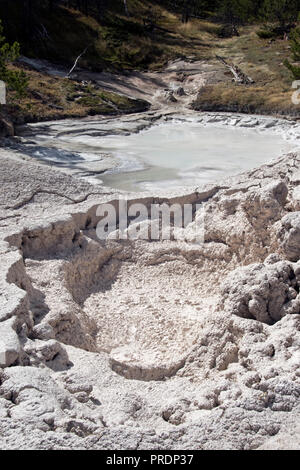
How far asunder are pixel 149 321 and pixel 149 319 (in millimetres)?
44

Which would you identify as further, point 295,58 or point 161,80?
point 161,80

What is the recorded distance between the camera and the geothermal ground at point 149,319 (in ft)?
12.4

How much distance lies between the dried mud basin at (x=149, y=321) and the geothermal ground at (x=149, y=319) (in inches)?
0.6

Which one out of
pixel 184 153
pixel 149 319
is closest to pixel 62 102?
pixel 184 153

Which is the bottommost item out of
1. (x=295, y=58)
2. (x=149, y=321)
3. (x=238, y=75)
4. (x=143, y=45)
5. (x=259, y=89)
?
(x=149, y=321)

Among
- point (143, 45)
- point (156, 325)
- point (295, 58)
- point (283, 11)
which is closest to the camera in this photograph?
point (156, 325)

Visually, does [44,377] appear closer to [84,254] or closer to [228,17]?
[84,254]

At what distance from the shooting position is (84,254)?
7652 mm

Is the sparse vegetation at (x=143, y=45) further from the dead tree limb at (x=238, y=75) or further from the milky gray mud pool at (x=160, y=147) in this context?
the milky gray mud pool at (x=160, y=147)

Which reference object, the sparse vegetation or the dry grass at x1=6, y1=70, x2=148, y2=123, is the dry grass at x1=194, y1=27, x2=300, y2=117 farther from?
the dry grass at x1=6, y1=70, x2=148, y2=123

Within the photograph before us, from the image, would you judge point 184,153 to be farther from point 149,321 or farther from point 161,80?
point 161,80

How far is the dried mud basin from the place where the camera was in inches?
148

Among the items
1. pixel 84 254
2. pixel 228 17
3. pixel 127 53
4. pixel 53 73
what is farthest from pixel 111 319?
pixel 228 17

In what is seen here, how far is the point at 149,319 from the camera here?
6.67 meters
